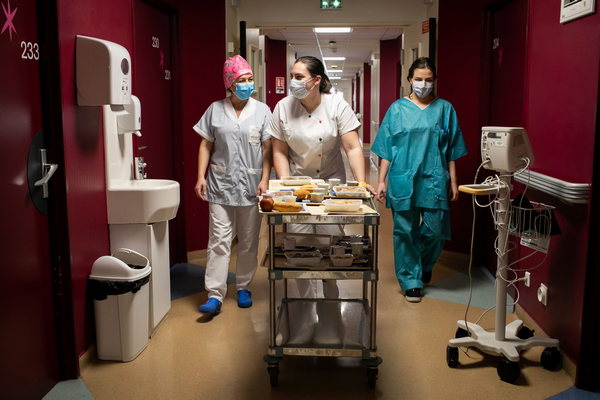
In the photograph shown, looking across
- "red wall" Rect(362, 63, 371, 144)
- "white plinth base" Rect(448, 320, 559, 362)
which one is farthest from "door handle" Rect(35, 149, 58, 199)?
"red wall" Rect(362, 63, 371, 144)

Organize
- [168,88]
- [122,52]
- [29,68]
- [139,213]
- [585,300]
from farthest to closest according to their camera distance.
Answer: [168,88]
[139,213]
[122,52]
[585,300]
[29,68]

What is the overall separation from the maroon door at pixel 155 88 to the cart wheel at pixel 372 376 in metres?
1.87

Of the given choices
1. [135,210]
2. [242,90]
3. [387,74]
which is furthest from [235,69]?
[387,74]

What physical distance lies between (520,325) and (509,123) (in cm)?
144

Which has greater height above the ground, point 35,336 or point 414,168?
point 414,168

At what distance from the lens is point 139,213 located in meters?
2.60

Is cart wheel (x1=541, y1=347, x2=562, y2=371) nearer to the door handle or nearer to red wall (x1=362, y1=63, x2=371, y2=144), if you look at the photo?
the door handle

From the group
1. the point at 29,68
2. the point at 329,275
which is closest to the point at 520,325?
the point at 329,275

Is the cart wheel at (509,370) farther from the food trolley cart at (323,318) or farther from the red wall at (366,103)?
the red wall at (366,103)

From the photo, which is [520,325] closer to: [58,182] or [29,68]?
[58,182]

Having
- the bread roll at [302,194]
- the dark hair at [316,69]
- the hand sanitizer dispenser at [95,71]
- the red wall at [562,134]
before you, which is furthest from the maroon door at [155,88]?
the red wall at [562,134]

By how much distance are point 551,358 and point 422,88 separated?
166cm

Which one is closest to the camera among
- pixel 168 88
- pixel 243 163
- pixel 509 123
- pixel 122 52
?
pixel 122 52

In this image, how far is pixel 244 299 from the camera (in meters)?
3.18
